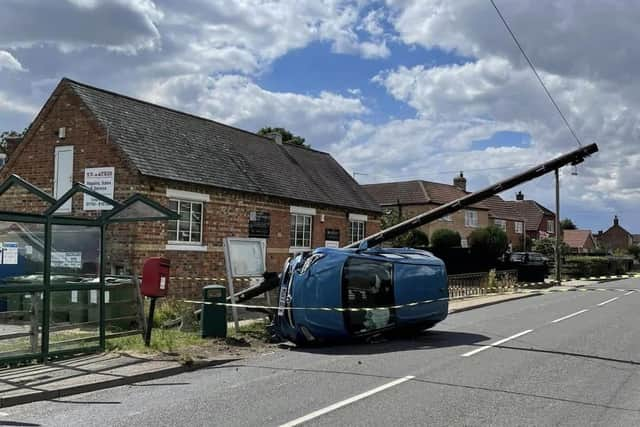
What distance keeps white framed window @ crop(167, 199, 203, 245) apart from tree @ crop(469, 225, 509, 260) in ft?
82.2

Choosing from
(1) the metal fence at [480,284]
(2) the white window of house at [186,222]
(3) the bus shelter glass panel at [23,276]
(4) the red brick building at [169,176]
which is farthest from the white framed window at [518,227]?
(3) the bus shelter glass panel at [23,276]

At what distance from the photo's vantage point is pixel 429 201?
175 feet

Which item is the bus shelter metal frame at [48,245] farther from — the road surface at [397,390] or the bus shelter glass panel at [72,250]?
the road surface at [397,390]

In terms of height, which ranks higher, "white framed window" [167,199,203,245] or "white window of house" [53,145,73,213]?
"white window of house" [53,145,73,213]

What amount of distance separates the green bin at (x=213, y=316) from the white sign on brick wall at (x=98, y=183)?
7105 mm

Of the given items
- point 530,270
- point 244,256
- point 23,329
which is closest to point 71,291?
point 23,329

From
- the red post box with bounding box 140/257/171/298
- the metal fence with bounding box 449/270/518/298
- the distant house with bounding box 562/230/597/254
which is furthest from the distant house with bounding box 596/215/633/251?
the red post box with bounding box 140/257/171/298

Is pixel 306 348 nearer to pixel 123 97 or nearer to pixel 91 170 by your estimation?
pixel 91 170

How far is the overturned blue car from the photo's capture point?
11578 mm

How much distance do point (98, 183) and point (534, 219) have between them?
72228 mm

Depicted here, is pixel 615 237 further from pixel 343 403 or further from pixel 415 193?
pixel 343 403

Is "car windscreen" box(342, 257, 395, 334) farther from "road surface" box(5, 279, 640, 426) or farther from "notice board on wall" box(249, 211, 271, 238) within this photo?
"notice board on wall" box(249, 211, 271, 238)

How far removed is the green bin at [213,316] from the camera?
39.5 ft

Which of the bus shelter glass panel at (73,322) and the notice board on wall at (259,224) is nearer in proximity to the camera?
the bus shelter glass panel at (73,322)
